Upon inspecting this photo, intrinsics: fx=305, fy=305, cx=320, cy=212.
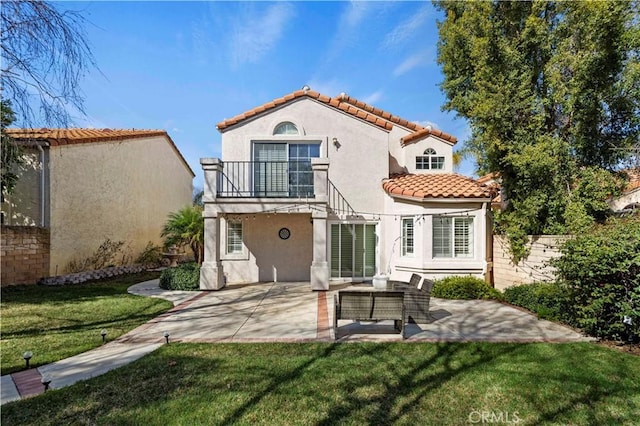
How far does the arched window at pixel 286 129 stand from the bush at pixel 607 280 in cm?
1033

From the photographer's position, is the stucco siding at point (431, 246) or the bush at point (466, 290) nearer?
the bush at point (466, 290)

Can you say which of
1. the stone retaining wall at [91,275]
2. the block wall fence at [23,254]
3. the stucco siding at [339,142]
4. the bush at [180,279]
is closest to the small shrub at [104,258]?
the stone retaining wall at [91,275]

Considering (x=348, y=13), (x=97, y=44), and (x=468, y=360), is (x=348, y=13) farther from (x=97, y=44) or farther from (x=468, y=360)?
(x=468, y=360)

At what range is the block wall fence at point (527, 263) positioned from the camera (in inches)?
363

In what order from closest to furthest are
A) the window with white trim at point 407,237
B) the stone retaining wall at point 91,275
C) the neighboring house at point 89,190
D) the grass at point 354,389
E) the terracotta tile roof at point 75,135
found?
the grass at point 354,389, the terracotta tile roof at point 75,135, the window with white trim at point 407,237, the stone retaining wall at point 91,275, the neighboring house at point 89,190

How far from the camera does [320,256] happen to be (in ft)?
37.9

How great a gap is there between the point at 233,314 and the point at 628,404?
7.96 meters

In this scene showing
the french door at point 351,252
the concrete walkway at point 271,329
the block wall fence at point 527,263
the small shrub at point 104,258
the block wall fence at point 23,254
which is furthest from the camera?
the small shrub at point 104,258

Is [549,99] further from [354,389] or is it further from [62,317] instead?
[62,317]

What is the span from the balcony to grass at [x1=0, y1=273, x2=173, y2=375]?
5397 millimetres

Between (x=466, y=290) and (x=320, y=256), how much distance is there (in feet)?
17.1

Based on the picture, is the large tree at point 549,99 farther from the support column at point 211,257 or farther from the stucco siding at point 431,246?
the support column at point 211,257

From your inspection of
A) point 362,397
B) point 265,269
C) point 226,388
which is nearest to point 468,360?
point 362,397

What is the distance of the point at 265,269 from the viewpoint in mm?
13336
